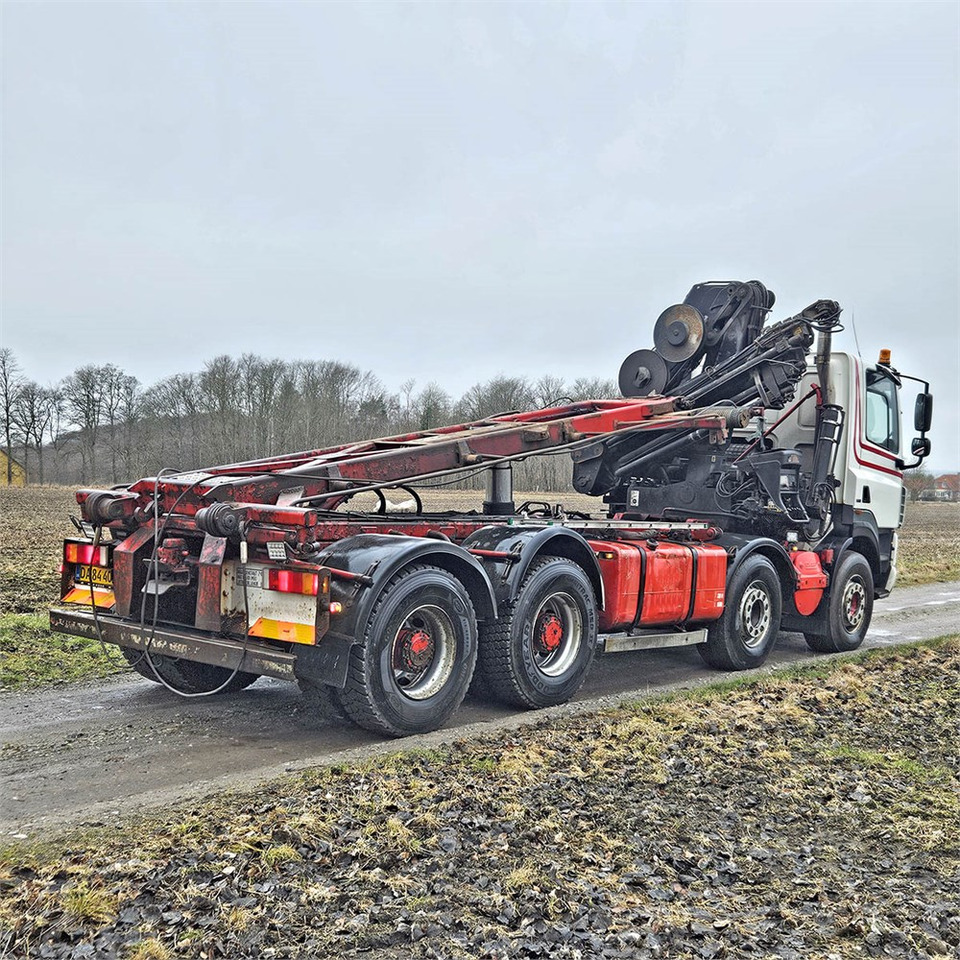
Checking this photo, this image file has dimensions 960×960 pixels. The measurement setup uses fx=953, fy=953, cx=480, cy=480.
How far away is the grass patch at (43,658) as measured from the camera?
788 centimetres

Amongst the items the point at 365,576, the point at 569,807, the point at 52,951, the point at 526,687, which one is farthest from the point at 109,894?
the point at 526,687

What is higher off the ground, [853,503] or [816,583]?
[853,503]

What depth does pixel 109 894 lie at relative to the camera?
147 inches

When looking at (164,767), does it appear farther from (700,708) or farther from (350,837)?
(700,708)

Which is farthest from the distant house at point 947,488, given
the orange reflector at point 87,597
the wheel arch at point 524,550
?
the orange reflector at point 87,597

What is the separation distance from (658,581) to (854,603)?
390 cm

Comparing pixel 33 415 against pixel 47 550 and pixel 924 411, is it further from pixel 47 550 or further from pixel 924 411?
pixel 924 411

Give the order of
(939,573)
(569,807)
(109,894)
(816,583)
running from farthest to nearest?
(939,573), (816,583), (569,807), (109,894)

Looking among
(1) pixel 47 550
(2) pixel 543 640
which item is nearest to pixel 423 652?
(2) pixel 543 640

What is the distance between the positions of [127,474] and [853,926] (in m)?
69.1

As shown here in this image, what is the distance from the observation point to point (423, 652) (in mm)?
6570

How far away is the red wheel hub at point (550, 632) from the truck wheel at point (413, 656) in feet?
2.92

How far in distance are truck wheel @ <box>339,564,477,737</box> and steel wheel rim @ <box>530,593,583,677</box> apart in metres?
0.86

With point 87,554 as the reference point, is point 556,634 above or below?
below
